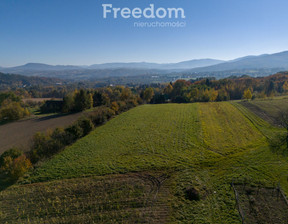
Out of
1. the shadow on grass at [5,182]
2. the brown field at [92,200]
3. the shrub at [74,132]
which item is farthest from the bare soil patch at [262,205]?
the shrub at [74,132]

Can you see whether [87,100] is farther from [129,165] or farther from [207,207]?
[207,207]

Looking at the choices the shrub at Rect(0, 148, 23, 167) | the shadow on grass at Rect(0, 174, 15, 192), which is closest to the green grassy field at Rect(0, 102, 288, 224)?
the shadow on grass at Rect(0, 174, 15, 192)

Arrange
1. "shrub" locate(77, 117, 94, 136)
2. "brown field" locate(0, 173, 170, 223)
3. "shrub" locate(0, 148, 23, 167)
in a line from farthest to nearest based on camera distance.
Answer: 1. "shrub" locate(77, 117, 94, 136)
2. "shrub" locate(0, 148, 23, 167)
3. "brown field" locate(0, 173, 170, 223)

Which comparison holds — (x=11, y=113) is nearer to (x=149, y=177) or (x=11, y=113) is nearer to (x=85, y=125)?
(x=85, y=125)

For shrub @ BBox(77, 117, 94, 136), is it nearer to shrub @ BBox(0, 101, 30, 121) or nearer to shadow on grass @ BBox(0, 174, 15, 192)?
shadow on grass @ BBox(0, 174, 15, 192)

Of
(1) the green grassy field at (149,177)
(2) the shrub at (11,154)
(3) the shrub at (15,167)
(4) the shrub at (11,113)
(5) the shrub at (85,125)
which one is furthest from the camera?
(4) the shrub at (11,113)

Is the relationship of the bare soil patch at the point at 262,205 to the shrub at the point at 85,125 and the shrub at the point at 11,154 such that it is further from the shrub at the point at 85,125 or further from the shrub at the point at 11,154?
the shrub at the point at 85,125

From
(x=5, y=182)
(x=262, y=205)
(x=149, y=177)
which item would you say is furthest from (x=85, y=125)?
(x=262, y=205)

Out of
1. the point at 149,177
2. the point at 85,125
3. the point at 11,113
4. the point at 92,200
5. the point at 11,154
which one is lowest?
the point at 92,200

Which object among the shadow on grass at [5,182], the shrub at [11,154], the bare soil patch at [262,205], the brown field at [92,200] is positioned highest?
the shrub at [11,154]
